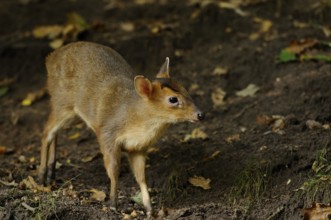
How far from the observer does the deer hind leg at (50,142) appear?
7.68 meters

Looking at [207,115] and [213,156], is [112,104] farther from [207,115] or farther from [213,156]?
[207,115]

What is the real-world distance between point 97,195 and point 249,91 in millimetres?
3006

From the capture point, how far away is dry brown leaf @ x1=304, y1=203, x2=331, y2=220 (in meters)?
5.82

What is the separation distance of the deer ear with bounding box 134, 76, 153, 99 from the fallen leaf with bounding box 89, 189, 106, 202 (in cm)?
113

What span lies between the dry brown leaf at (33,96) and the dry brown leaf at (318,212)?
17.7 feet

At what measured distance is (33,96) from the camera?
10.4 m

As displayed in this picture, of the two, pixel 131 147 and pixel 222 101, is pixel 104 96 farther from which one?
pixel 222 101

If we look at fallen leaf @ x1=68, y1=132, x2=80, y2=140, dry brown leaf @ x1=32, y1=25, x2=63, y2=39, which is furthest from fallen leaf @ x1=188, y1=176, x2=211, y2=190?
dry brown leaf @ x1=32, y1=25, x2=63, y2=39

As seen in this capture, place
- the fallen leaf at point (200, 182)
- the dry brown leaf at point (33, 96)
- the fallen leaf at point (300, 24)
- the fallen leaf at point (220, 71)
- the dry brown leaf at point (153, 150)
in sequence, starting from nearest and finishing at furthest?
1. the fallen leaf at point (200, 182)
2. the dry brown leaf at point (153, 150)
3. the fallen leaf at point (220, 71)
4. the dry brown leaf at point (33, 96)
5. the fallen leaf at point (300, 24)

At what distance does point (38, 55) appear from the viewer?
10742 mm

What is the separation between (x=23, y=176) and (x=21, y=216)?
1.60 metres

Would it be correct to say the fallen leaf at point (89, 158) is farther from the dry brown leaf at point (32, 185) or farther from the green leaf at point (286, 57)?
the green leaf at point (286, 57)

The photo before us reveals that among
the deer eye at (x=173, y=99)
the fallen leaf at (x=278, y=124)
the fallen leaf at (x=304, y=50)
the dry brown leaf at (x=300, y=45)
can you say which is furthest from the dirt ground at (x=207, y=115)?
the deer eye at (x=173, y=99)

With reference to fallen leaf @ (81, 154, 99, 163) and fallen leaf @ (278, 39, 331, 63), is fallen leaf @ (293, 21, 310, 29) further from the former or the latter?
fallen leaf @ (81, 154, 99, 163)
